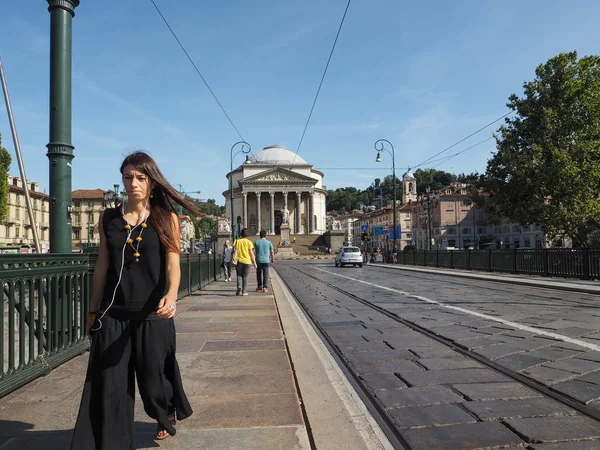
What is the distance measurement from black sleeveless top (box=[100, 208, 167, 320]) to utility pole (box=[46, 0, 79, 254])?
348cm

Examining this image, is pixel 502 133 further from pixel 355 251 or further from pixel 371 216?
pixel 371 216

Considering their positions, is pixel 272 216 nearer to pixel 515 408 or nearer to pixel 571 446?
pixel 515 408

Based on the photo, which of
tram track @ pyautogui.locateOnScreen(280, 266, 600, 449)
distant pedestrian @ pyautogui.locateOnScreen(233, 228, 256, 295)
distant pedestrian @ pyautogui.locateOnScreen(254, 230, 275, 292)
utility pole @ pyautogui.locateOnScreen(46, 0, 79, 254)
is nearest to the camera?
tram track @ pyautogui.locateOnScreen(280, 266, 600, 449)

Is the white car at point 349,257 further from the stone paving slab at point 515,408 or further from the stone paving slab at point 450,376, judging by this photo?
the stone paving slab at point 515,408

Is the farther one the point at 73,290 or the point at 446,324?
the point at 446,324

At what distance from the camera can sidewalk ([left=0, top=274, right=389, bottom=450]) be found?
322 cm

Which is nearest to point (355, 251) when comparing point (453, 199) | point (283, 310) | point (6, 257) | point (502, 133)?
point (502, 133)

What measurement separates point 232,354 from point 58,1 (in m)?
4.41

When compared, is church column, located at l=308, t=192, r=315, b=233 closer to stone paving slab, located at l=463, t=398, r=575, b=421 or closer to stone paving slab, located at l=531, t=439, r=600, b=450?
stone paving slab, located at l=463, t=398, r=575, b=421

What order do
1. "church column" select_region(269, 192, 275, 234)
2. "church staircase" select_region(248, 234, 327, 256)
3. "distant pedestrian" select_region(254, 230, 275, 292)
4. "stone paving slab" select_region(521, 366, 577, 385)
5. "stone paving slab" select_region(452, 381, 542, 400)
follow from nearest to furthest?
"stone paving slab" select_region(452, 381, 542, 400) → "stone paving slab" select_region(521, 366, 577, 385) → "distant pedestrian" select_region(254, 230, 275, 292) → "church staircase" select_region(248, 234, 327, 256) → "church column" select_region(269, 192, 275, 234)

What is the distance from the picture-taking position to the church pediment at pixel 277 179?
90.0 metres

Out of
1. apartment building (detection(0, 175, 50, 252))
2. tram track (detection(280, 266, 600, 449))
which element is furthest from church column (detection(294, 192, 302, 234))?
tram track (detection(280, 266, 600, 449))

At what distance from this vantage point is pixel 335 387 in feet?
14.6

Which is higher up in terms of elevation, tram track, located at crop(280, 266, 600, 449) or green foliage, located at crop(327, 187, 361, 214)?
green foliage, located at crop(327, 187, 361, 214)
